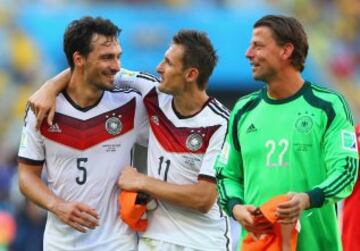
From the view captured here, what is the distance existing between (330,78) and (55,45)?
6.48 meters

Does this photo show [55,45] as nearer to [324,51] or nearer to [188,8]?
[188,8]

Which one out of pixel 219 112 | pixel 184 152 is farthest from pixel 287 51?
pixel 184 152

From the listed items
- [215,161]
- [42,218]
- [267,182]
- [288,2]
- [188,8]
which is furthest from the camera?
[288,2]

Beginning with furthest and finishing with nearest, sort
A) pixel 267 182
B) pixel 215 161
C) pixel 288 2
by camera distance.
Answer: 1. pixel 288 2
2. pixel 215 161
3. pixel 267 182

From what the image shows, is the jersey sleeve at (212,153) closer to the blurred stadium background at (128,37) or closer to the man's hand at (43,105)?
the man's hand at (43,105)

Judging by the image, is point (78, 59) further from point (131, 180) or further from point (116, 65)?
point (131, 180)

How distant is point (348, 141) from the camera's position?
6.97 metres

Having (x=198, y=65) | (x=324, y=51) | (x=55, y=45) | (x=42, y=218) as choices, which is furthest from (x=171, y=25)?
(x=198, y=65)

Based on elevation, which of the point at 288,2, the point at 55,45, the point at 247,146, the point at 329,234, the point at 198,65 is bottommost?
the point at 329,234

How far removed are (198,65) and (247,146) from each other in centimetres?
121

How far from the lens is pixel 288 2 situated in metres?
27.5

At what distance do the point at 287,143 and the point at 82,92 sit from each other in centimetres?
182

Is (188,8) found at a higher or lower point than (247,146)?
higher

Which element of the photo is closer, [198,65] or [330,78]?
[198,65]
